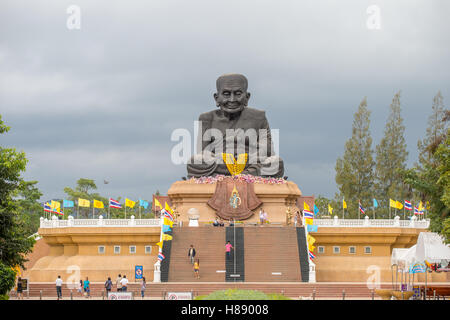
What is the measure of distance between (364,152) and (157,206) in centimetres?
1964

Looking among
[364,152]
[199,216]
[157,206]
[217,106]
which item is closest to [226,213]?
[199,216]

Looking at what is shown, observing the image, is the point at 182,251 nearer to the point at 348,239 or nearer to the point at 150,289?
the point at 150,289

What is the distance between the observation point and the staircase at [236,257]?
29.5 m

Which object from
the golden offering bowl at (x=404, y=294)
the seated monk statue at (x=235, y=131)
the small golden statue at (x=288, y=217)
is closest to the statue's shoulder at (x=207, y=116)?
the seated monk statue at (x=235, y=131)

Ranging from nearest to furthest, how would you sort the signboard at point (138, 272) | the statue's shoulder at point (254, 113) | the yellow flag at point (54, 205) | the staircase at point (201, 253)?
the staircase at point (201, 253) → the signboard at point (138, 272) → the yellow flag at point (54, 205) → the statue's shoulder at point (254, 113)

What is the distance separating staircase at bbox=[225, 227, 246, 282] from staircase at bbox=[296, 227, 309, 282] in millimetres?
2394

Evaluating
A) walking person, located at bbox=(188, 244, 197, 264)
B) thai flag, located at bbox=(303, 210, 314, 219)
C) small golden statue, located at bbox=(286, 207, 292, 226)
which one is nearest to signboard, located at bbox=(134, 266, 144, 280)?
walking person, located at bbox=(188, 244, 197, 264)

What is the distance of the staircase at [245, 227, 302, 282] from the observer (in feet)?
97.8

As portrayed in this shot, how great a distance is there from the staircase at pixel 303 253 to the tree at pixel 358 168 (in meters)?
19.7

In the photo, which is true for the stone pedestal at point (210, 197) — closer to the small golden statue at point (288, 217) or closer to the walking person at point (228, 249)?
the small golden statue at point (288, 217)

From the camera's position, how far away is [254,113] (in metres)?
42.2

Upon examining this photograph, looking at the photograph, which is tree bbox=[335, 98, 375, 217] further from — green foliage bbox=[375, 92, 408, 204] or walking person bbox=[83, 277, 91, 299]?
walking person bbox=[83, 277, 91, 299]

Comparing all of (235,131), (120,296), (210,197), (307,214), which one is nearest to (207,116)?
(235,131)

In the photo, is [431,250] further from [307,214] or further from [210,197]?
[210,197]
